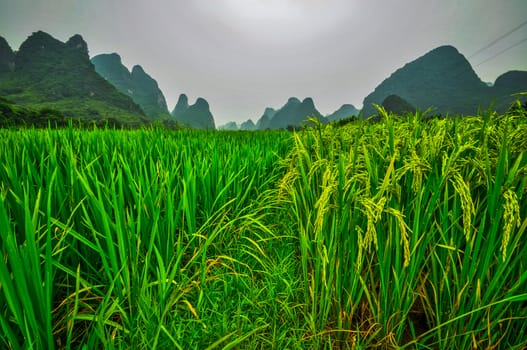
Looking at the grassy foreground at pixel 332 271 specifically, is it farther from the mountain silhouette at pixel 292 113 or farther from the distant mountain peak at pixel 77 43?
the mountain silhouette at pixel 292 113

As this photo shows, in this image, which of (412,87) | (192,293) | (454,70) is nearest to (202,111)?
(412,87)

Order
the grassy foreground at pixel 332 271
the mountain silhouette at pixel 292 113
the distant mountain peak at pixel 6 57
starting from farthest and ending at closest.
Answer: the mountain silhouette at pixel 292 113
the distant mountain peak at pixel 6 57
the grassy foreground at pixel 332 271

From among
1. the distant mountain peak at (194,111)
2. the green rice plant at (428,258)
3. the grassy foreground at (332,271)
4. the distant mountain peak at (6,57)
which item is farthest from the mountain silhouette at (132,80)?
the green rice plant at (428,258)

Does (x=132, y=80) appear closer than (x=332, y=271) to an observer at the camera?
No

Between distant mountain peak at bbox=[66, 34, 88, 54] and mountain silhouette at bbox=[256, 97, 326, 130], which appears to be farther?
mountain silhouette at bbox=[256, 97, 326, 130]

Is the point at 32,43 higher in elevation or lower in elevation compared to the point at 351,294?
higher

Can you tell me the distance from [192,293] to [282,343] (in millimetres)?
462

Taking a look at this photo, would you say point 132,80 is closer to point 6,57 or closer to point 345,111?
point 6,57

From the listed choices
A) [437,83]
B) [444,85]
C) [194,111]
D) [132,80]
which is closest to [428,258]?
[444,85]

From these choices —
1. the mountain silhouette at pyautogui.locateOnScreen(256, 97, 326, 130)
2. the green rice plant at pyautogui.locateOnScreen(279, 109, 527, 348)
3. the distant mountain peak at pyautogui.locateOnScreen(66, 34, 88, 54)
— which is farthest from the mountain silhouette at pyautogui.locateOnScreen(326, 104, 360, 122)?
A: the green rice plant at pyautogui.locateOnScreen(279, 109, 527, 348)

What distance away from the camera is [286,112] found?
6403 inches

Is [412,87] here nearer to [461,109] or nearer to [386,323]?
[461,109]

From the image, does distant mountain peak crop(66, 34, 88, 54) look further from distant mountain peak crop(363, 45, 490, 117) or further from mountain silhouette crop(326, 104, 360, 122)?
mountain silhouette crop(326, 104, 360, 122)

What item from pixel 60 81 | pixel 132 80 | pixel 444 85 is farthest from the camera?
pixel 132 80
